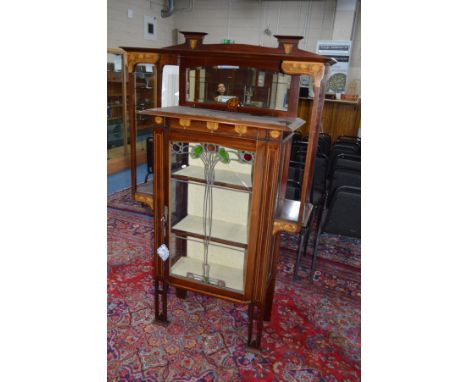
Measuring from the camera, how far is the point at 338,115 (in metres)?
5.68

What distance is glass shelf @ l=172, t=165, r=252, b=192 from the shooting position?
1.69 m

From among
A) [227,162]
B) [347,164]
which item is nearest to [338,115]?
[347,164]

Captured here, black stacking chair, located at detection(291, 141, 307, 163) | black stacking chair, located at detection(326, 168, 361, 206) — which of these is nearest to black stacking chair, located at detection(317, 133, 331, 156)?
black stacking chair, located at detection(291, 141, 307, 163)

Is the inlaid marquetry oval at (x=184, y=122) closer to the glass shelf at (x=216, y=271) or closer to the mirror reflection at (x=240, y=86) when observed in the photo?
the mirror reflection at (x=240, y=86)

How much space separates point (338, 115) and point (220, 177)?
4.51 meters

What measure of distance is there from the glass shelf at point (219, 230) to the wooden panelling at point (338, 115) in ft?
13.3

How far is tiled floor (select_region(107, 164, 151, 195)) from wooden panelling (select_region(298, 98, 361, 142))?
2.71 m

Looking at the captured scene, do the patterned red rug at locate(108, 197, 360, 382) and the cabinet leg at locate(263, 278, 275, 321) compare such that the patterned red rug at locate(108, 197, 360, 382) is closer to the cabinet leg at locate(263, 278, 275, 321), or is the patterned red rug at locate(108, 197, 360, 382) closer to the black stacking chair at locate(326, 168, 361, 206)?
the cabinet leg at locate(263, 278, 275, 321)

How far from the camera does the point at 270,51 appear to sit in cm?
151

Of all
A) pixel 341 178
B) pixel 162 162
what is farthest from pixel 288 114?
pixel 341 178

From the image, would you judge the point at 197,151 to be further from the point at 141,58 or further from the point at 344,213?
the point at 344,213
